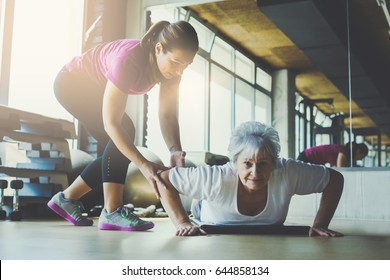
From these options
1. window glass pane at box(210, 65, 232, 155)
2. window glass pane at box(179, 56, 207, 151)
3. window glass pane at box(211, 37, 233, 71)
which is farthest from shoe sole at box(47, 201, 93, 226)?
window glass pane at box(211, 37, 233, 71)

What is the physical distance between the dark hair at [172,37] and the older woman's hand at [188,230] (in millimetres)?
584

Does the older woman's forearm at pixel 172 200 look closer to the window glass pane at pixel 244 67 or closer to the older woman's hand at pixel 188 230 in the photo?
the older woman's hand at pixel 188 230

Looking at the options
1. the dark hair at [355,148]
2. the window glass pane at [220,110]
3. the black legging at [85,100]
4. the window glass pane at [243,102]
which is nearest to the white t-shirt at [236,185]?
the black legging at [85,100]

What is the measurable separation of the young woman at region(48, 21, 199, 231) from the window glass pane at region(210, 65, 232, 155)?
9.00 feet

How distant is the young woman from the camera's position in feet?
5.55

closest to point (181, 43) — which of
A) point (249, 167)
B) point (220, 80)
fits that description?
→ point (249, 167)

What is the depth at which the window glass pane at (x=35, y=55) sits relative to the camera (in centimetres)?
274

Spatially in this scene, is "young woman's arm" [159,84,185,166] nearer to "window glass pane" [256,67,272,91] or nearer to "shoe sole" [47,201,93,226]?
"shoe sole" [47,201,93,226]

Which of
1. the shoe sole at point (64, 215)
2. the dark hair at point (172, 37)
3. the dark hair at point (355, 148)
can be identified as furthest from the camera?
the dark hair at point (355, 148)

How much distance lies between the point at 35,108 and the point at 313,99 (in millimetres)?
2168

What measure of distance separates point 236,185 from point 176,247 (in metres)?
0.40

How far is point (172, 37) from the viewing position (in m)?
1.66

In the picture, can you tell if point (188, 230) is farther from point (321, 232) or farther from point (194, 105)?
point (194, 105)

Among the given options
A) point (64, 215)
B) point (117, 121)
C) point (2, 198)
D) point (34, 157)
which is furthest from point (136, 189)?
point (117, 121)
